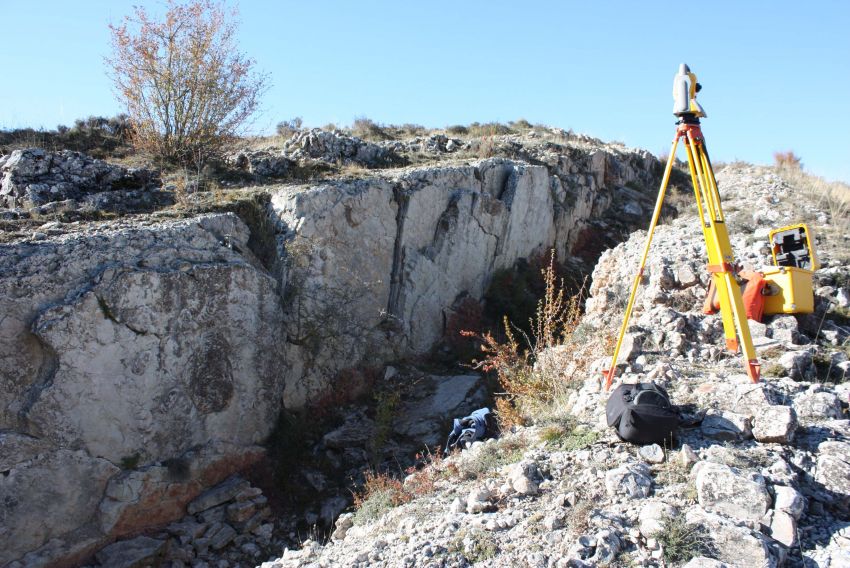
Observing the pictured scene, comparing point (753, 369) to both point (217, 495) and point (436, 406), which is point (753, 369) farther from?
point (217, 495)

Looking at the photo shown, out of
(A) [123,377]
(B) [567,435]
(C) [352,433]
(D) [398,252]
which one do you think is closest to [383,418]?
(C) [352,433]

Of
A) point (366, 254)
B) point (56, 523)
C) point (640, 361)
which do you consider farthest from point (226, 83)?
point (640, 361)

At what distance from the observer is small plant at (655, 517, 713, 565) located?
3559 millimetres

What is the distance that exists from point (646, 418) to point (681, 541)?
114cm

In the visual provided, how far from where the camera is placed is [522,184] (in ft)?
40.8

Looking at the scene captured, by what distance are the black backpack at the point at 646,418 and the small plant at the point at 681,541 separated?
95 centimetres

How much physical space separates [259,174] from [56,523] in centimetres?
639

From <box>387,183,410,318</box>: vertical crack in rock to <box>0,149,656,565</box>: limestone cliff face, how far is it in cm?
2

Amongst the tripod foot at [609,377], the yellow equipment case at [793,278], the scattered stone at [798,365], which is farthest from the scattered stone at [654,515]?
the yellow equipment case at [793,278]

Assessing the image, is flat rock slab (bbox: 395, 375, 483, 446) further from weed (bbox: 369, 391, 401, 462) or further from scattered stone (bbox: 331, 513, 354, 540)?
scattered stone (bbox: 331, 513, 354, 540)

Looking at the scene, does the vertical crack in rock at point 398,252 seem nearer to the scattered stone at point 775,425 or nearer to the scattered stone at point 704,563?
the scattered stone at point 775,425

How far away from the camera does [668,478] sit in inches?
169

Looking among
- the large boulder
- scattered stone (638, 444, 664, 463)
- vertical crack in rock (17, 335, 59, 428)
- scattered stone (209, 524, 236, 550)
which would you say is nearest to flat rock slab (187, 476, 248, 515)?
the large boulder

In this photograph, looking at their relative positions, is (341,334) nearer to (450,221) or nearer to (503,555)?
(450,221)
